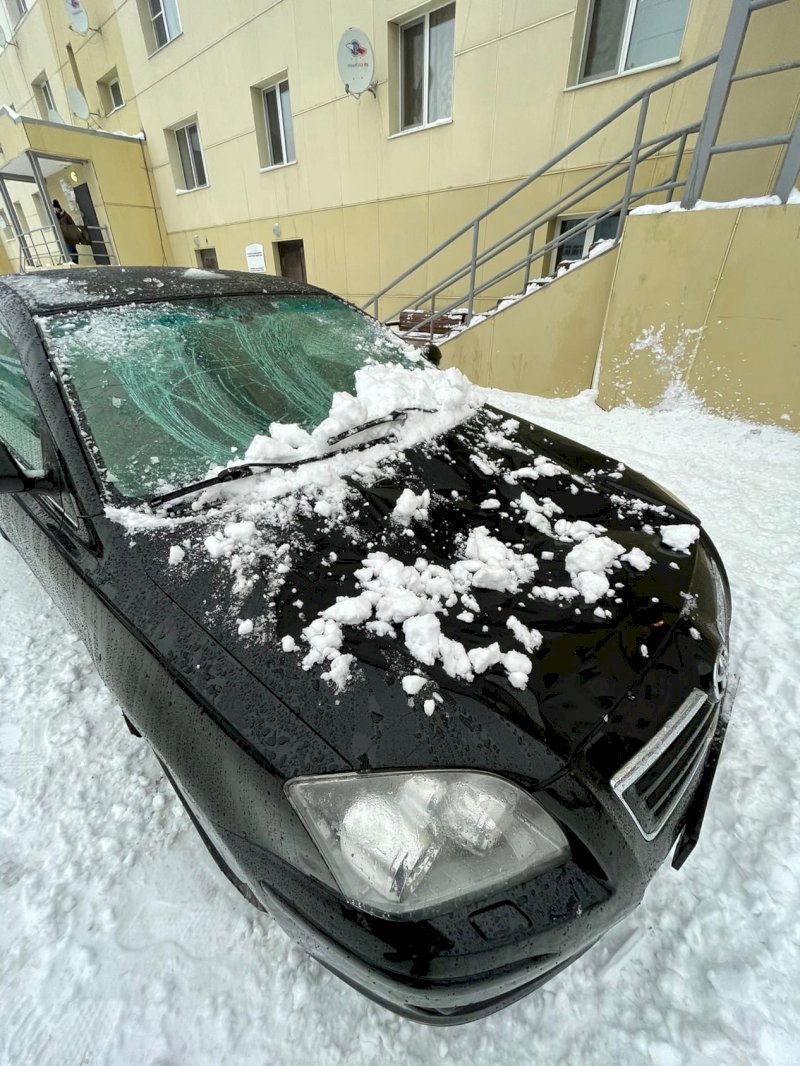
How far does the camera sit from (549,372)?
507 centimetres

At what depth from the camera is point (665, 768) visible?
1.16 metres

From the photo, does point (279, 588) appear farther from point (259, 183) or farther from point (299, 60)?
point (259, 183)

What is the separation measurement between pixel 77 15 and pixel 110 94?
1480mm

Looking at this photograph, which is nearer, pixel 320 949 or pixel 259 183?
pixel 320 949

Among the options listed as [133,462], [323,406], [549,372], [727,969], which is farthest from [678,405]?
[133,462]

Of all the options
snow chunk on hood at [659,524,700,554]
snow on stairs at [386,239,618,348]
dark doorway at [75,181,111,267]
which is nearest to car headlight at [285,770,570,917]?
snow chunk on hood at [659,524,700,554]

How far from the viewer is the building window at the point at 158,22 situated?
9.93 meters

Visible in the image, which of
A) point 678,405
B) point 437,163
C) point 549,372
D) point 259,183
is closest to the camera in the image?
point 678,405

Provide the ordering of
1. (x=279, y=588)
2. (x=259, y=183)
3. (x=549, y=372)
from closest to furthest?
(x=279, y=588)
(x=549, y=372)
(x=259, y=183)

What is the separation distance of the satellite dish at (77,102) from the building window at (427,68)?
10629 mm

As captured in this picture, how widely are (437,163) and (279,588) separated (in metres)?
7.48

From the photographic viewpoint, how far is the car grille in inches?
42.9

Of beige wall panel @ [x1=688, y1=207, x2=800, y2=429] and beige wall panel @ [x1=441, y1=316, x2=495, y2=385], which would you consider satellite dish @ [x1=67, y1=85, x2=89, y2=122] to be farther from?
beige wall panel @ [x1=688, y1=207, x2=800, y2=429]

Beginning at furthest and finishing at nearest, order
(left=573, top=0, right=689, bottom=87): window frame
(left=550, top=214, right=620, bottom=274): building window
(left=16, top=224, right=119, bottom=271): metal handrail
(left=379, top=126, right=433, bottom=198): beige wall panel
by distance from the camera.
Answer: (left=16, top=224, right=119, bottom=271): metal handrail → (left=379, top=126, right=433, bottom=198): beige wall panel → (left=550, top=214, right=620, bottom=274): building window → (left=573, top=0, right=689, bottom=87): window frame
